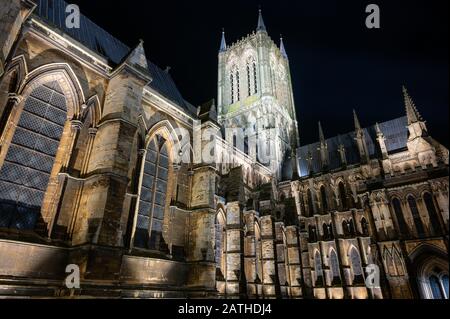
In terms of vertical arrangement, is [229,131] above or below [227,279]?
above

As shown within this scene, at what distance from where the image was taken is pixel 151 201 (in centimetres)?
1167

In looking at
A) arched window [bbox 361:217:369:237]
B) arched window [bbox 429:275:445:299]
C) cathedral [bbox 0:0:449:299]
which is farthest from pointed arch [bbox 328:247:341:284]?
arched window [bbox 429:275:445:299]

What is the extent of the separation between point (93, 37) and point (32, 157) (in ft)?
24.1

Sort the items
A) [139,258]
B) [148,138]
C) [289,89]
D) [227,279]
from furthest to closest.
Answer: [289,89] < [227,279] < [148,138] < [139,258]

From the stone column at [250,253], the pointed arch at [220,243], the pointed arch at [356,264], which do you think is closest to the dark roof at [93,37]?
the pointed arch at [220,243]

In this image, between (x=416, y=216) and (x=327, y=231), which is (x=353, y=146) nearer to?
(x=327, y=231)

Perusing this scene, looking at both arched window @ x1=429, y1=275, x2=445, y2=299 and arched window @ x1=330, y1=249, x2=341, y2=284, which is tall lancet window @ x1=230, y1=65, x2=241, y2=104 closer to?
arched window @ x1=330, y1=249, x2=341, y2=284

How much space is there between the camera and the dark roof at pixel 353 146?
2927cm

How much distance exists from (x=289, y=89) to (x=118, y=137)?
40417 mm

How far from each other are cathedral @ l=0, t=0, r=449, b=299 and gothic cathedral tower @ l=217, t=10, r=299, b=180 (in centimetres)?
739
